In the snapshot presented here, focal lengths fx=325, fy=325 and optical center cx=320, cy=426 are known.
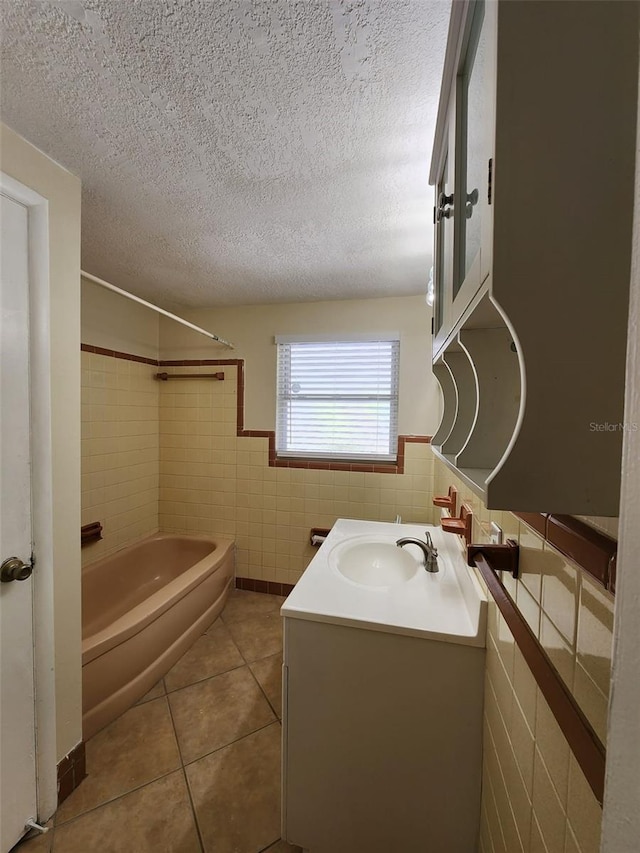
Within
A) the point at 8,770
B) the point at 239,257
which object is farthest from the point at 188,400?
the point at 8,770

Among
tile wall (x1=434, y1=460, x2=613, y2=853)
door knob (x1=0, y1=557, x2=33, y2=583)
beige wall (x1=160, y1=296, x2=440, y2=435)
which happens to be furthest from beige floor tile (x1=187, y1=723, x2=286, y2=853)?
beige wall (x1=160, y1=296, x2=440, y2=435)

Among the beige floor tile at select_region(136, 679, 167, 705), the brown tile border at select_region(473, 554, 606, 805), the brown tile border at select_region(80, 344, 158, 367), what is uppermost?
the brown tile border at select_region(80, 344, 158, 367)

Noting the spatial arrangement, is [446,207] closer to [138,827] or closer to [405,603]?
[405,603]

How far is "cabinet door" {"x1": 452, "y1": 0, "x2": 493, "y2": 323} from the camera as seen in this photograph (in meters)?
0.40

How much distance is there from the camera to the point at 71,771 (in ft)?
4.02

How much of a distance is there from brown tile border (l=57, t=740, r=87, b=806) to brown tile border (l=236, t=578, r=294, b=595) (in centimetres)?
136

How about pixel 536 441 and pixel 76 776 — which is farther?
pixel 76 776

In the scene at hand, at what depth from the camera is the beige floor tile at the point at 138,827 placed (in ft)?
3.52

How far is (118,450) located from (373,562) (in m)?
1.93

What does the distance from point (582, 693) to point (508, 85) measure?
31.1 inches

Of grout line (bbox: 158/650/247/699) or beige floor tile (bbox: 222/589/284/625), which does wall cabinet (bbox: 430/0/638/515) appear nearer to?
grout line (bbox: 158/650/247/699)

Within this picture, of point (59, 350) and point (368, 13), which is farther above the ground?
point (368, 13)

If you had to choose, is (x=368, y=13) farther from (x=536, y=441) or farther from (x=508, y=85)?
(x=536, y=441)

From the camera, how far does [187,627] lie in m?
1.99
